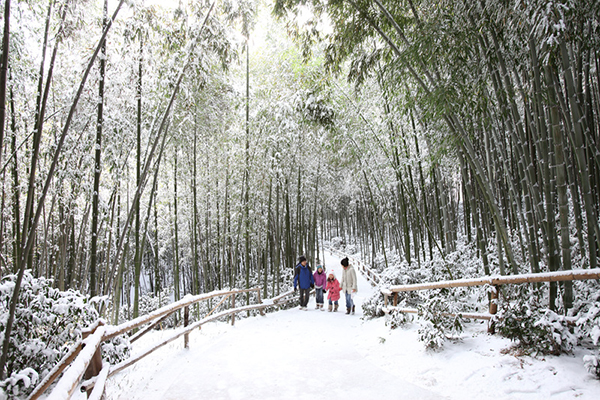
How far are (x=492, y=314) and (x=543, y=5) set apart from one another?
2.35m

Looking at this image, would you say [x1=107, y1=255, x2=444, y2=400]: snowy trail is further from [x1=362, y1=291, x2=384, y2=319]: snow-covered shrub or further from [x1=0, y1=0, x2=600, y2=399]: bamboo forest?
[x1=362, y1=291, x2=384, y2=319]: snow-covered shrub

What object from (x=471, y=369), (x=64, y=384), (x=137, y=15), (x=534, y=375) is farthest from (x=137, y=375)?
(x=137, y=15)

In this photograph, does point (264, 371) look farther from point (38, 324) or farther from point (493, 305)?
point (493, 305)

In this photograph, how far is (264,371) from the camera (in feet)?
9.78

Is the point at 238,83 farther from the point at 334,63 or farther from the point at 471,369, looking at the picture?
the point at 471,369

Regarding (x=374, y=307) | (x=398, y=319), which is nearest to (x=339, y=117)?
(x=374, y=307)

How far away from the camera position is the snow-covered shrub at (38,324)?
2256 millimetres

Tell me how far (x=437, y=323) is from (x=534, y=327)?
0.83 metres

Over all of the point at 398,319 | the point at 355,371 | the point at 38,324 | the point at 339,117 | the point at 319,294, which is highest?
the point at 339,117

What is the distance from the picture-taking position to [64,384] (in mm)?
1178

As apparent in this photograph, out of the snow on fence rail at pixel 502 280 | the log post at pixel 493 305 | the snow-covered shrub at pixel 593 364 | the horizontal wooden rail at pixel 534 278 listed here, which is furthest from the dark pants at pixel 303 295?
the snow-covered shrub at pixel 593 364

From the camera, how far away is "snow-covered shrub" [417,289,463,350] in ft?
9.81

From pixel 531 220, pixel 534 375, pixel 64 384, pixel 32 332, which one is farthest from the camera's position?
pixel 531 220

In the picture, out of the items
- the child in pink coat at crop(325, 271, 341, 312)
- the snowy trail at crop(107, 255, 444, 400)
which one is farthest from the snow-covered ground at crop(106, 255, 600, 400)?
the child in pink coat at crop(325, 271, 341, 312)
